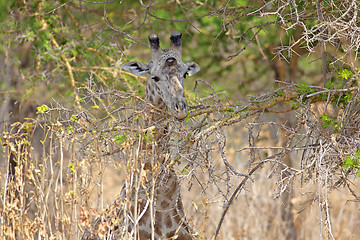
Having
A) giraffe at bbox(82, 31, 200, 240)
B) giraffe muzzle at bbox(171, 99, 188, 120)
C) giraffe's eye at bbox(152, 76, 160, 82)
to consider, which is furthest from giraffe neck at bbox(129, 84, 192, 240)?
giraffe muzzle at bbox(171, 99, 188, 120)

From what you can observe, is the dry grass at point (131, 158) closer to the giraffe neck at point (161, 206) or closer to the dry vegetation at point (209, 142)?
the dry vegetation at point (209, 142)

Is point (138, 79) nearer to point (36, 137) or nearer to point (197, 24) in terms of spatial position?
point (197, 24)

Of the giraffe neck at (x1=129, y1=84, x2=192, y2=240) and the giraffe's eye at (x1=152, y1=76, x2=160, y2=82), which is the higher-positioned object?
the giraffe's eye at (x1=152, y1=76, x2=160, y2=82)

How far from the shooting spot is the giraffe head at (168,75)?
3.80 metres

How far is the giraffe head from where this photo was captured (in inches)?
149

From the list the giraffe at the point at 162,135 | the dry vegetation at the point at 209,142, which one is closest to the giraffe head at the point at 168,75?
the giraffe at the point at 162,135

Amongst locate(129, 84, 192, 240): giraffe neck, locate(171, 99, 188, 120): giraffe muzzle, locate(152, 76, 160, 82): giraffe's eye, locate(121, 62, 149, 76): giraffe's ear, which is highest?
locate(121, 62, 149, 76): giraffe's ear

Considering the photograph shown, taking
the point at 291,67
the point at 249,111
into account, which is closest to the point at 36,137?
the point at 291,67

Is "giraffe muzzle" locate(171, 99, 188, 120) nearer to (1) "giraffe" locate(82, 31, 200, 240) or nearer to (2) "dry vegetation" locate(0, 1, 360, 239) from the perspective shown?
(2) "dry vegetation" locate(0, 1, 360, 239)

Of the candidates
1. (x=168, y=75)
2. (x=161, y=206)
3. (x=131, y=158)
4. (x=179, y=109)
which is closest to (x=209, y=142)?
(x=179, y=109)

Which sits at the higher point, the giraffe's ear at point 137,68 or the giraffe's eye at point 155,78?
the giraffe's ear at point 137,68

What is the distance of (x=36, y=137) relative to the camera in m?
8.01

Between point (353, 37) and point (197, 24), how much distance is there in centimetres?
462

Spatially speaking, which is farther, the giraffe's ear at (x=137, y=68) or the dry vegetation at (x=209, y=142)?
the giraffe's ear at (x=137, y=68)
